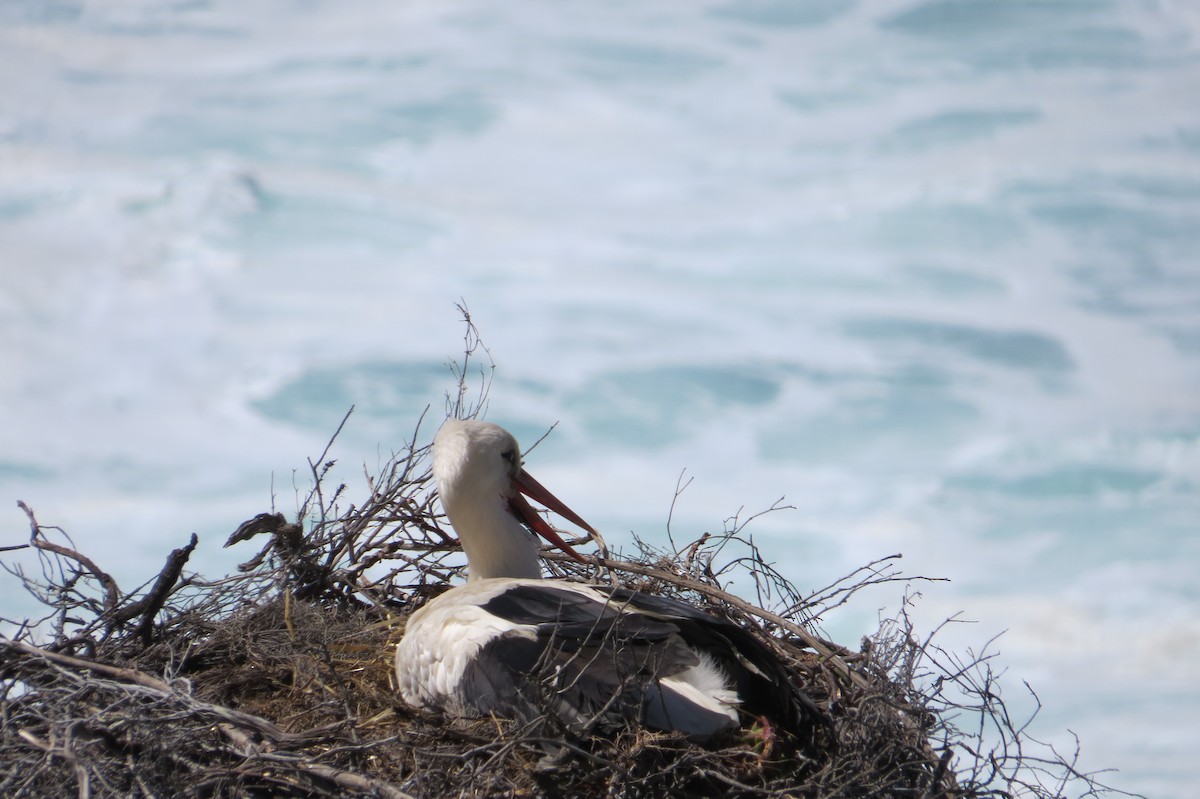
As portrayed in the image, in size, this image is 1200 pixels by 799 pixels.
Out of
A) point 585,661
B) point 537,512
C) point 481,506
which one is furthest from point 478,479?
point 585,661

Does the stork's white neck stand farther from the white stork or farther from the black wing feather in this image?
the black wing feather

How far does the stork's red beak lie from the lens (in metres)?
4.08

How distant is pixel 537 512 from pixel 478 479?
1.02ft

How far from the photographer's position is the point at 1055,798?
343 centimetres

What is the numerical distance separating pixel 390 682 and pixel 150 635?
0.88 m

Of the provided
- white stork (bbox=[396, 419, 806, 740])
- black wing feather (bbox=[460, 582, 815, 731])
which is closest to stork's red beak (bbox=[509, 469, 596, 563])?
white stork (bbox=[396, 419, 806, 740])

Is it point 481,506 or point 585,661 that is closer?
point 585,661

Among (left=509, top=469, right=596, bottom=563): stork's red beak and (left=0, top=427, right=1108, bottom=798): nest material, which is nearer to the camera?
(left=0, top=427, right=1108, bottom=798): nest material

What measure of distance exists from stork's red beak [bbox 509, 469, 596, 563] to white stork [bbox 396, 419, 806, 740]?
410 mm

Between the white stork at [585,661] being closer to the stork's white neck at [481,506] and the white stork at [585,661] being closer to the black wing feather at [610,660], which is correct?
the black wing feather at [610,660]

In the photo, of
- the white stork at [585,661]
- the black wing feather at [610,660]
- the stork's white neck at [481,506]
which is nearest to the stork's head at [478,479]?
the stork's white neck at [481,506]

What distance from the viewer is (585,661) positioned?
10.3 feet

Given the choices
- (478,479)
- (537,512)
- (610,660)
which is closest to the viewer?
(610,660)

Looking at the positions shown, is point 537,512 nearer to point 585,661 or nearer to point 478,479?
point 478,479
